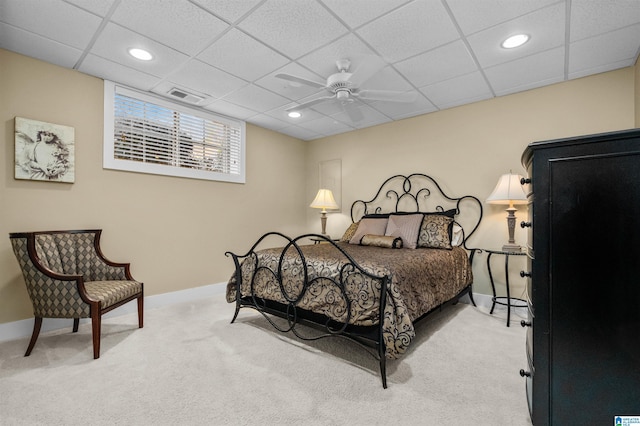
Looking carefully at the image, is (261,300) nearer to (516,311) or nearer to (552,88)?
(516,311)

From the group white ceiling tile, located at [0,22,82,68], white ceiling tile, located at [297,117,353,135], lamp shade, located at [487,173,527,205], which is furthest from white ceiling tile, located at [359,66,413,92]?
white ceiling tile, located at [0,22,82,68]

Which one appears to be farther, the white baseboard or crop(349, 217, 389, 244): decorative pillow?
crop(349, 217, 389, 244): decorative pillow

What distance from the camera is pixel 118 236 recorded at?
10.9 ft

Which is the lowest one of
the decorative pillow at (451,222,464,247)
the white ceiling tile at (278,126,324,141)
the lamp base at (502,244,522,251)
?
the lamp base at (502,244,522,251)

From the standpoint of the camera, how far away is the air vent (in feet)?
11.4

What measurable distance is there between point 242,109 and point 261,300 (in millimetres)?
2694

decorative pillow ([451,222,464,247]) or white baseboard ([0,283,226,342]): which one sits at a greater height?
decorative pillow ([451,222,464,247])

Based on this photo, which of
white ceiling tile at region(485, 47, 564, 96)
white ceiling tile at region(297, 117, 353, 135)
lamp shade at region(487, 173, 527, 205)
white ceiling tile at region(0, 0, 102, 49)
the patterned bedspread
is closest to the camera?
the patterned bedspread

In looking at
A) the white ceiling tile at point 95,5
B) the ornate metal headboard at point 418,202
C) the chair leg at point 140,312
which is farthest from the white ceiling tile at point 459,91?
the chair leg at point 140,312

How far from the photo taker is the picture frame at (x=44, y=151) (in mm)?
2697

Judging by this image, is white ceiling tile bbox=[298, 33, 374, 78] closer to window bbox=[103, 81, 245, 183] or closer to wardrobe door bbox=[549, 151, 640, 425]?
wardrobe door bbox=[549, 151, 640, 425]

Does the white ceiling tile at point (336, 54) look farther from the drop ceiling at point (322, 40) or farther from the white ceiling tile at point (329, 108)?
the white ceiling tile at point (329, 108)

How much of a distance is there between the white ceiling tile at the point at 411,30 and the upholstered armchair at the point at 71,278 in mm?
3068

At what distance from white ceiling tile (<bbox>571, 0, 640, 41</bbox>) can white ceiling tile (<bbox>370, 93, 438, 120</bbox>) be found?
1540mm
